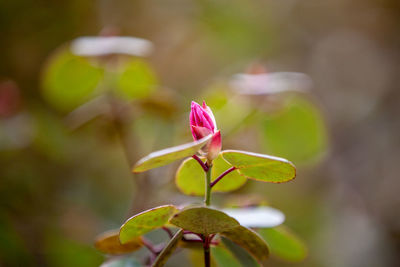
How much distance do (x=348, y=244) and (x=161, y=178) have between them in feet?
3.99

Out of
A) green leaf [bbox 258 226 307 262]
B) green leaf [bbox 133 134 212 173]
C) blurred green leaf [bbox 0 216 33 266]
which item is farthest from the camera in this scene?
blurred green leaf [bbox 0 216 33 266]

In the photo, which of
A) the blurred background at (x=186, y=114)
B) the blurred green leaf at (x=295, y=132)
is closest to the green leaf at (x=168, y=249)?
the blurred background at (x=186, y=114)

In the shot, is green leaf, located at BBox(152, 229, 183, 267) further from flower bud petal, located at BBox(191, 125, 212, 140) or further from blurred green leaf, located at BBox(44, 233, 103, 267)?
blurred green leaf, located at BBox(44, 233, 103, 267)

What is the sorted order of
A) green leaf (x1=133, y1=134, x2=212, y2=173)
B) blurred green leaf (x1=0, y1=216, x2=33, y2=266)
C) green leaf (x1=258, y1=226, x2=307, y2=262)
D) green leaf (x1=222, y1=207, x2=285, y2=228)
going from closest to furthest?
green leaf (x1=133, y1=134, x2=212, y2=173) → green leaf (x1=222, y1=207, x2=285, y2=228) → green leaf (x1=258, y1=226, x2=307, y2=262) → blurred green leaf (x1=0, y1=216, x2=33, y2=266)

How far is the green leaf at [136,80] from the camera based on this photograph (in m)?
0.92

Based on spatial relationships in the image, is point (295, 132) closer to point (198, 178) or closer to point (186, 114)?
point (186, 114)

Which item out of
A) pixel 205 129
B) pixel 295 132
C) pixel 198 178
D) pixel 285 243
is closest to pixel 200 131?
pixel 205 129

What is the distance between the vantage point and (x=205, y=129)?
1.24 feet

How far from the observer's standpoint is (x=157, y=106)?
2.80ft

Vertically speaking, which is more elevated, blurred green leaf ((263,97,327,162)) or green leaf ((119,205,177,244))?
blurred green leaf ((263,97,327,162))

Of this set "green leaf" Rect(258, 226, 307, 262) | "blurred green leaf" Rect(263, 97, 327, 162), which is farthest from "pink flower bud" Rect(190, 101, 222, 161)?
"blurred green leaf" Rect(263, 97, 327, 162)

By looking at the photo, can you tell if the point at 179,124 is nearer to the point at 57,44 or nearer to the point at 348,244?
the point at 57,44

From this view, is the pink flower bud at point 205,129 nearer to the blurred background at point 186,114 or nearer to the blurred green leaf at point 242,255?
the blurred green leaf at point 242,255

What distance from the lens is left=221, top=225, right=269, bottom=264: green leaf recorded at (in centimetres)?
39
